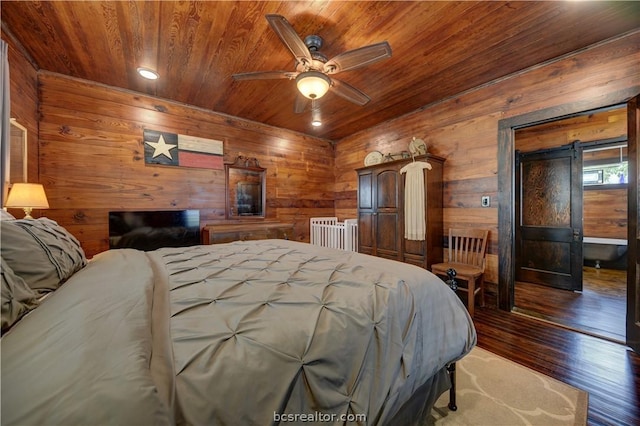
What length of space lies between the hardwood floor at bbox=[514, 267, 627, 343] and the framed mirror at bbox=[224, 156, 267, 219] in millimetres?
3871

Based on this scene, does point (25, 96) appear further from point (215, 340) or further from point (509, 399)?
point (509, 399)

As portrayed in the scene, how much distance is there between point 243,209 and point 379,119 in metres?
2.75

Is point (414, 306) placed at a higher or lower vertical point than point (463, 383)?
higher

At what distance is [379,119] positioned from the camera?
4.07 m

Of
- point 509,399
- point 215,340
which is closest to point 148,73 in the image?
point 215,340

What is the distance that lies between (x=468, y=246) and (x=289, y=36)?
9.97 feet

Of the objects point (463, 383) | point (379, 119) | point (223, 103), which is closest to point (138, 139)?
point (223, 103)

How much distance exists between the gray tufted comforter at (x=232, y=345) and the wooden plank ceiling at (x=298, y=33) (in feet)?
6.33

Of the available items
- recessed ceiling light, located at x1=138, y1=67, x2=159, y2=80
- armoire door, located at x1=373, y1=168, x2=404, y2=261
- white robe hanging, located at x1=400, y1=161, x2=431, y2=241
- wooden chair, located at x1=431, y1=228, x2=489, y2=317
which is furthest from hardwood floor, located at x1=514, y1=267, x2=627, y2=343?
recessed ceiling light, located at x1=138, y1=67, x2=159, y2=80

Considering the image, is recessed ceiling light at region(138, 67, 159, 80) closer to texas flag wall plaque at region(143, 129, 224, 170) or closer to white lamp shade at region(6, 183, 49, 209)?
texas flag wall plaque at region(143, 129, 224, 170)

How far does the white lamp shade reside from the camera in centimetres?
198

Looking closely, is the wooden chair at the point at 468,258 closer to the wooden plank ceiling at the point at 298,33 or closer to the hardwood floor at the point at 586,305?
the hardwood floor at the point at 586,305

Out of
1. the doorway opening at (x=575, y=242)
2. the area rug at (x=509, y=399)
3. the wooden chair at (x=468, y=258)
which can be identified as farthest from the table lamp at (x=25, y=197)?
the doorway opening at (x=575, y=242)

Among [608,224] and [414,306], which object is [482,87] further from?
[608,224]
